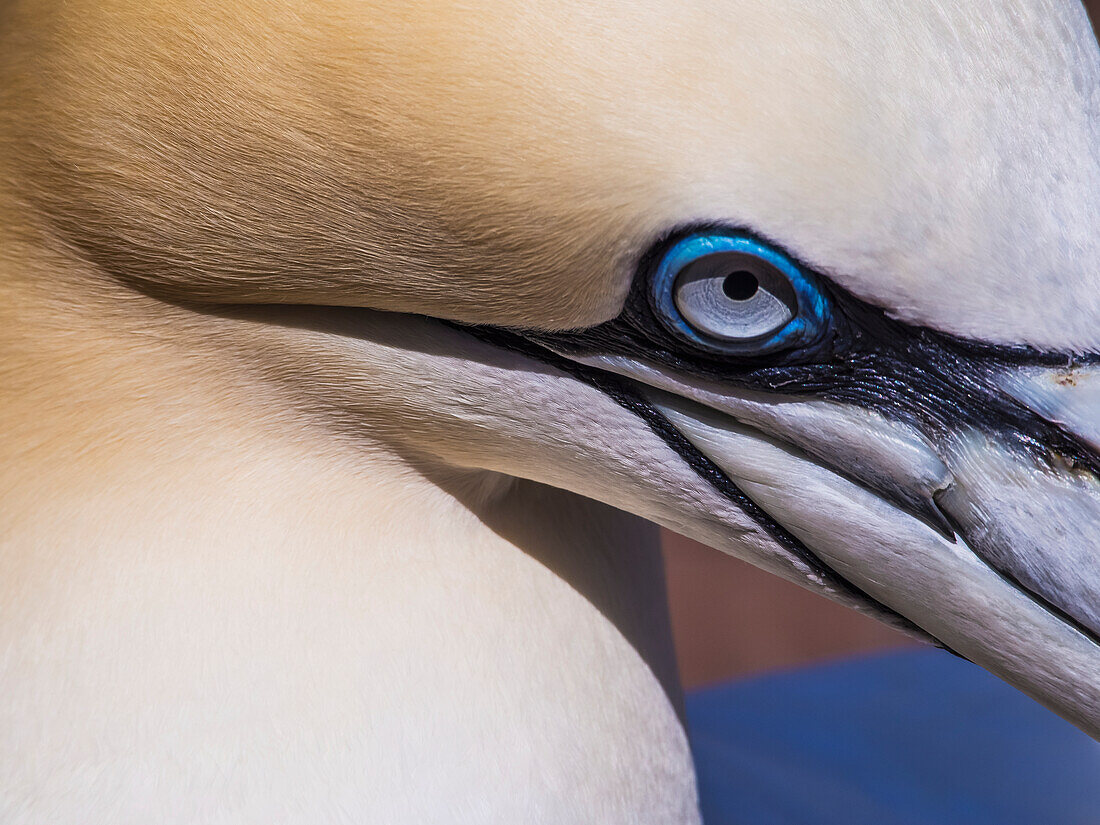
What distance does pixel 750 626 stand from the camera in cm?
288

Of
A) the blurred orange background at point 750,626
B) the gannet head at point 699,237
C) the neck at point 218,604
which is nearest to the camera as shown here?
the gannet head at point 699,237

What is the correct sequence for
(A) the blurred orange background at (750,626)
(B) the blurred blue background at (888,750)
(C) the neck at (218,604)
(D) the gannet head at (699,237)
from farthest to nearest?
(A) the blurred orange background at (750,626)
(B) the blurred blue background at (888,750)
(C) the neck at (218,604)
(D) the gannet head at (699,237)

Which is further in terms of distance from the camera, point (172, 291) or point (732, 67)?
point (172, 291)

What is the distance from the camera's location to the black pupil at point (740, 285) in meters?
0.65

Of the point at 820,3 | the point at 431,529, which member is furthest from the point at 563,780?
the point at 820,3

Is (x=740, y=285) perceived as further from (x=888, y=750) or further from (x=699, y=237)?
(x=888, y=750)

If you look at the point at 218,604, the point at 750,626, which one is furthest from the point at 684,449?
the point at 750,626

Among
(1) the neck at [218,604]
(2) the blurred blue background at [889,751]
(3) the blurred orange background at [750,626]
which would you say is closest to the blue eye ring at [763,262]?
(1) the neck at [218,604]

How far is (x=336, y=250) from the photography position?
677 millimetres

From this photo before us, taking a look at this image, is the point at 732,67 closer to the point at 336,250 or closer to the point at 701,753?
the point at 336,250

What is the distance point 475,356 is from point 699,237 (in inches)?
7.0

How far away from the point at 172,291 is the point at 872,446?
431mm

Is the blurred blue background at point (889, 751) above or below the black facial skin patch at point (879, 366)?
below

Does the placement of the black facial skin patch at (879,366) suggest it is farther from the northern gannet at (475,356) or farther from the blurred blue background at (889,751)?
the blurred blue background at (889,751)
